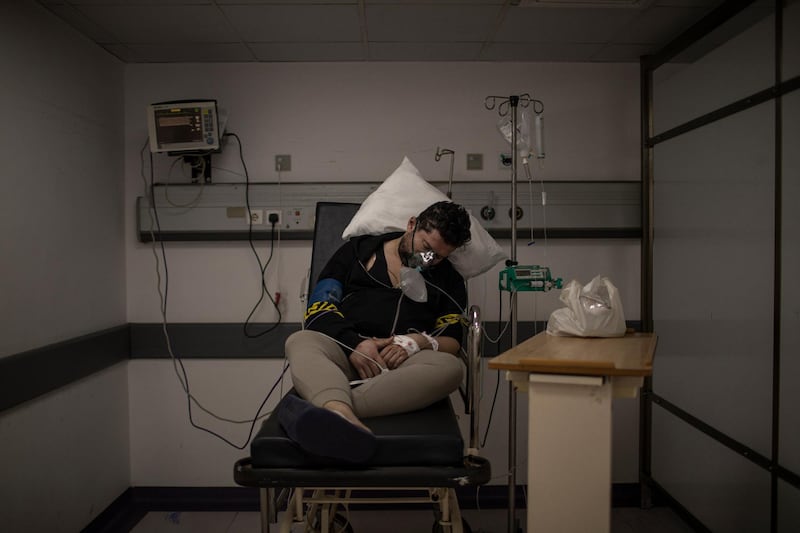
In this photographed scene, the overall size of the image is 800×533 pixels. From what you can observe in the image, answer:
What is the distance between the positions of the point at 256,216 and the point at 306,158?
40cm

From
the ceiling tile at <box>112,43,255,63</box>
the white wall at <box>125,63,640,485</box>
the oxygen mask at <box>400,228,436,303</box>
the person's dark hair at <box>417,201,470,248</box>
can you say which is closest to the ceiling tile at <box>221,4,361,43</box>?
the ceiling tile at <box>112,43,255,63</box>

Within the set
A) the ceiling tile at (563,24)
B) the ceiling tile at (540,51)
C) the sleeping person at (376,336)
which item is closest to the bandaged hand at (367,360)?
the sleeping person at (376,336)

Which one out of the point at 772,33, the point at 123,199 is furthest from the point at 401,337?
the point at 123,199

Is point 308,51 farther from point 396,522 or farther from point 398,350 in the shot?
point 396,522

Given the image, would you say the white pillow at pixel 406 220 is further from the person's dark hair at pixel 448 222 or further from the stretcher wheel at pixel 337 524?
the stretcher wheel at pixel 337 524

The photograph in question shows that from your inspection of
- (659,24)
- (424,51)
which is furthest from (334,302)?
(659,24)

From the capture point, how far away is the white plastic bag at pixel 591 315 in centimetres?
175

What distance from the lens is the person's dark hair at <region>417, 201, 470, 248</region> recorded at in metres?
1.90

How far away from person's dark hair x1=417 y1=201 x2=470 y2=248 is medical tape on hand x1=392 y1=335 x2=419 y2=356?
40 centimetres

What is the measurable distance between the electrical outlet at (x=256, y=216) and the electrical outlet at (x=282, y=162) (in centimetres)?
25

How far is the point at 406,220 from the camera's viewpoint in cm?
218

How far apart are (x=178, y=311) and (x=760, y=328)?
2.60 meters

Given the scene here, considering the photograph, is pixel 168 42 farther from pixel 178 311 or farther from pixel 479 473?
pixel 479 473

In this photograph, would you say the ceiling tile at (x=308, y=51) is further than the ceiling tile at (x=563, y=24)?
Yes
